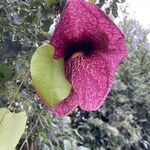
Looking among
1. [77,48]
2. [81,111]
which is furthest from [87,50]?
[81,111]

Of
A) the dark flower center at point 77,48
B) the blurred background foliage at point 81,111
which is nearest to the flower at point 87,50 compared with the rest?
the dark flower center at point 77,48

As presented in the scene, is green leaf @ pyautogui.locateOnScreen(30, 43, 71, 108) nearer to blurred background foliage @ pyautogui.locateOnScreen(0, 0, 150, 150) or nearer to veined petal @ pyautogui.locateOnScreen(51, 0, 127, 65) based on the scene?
veined petal @ pyautogui.locateOnScreen(51, 0, 127, 65)

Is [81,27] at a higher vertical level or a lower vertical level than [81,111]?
higher

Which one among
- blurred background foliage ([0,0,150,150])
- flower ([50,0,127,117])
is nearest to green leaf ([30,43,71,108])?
flower ([50,0,127,117])

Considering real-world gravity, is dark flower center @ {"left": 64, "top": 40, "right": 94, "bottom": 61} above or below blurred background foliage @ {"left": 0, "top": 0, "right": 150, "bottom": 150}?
above

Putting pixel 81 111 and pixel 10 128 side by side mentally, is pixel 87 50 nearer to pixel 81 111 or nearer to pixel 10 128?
pixel 10 128

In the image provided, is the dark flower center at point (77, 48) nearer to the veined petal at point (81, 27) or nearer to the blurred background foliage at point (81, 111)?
the veined petal at point (81, 27)
